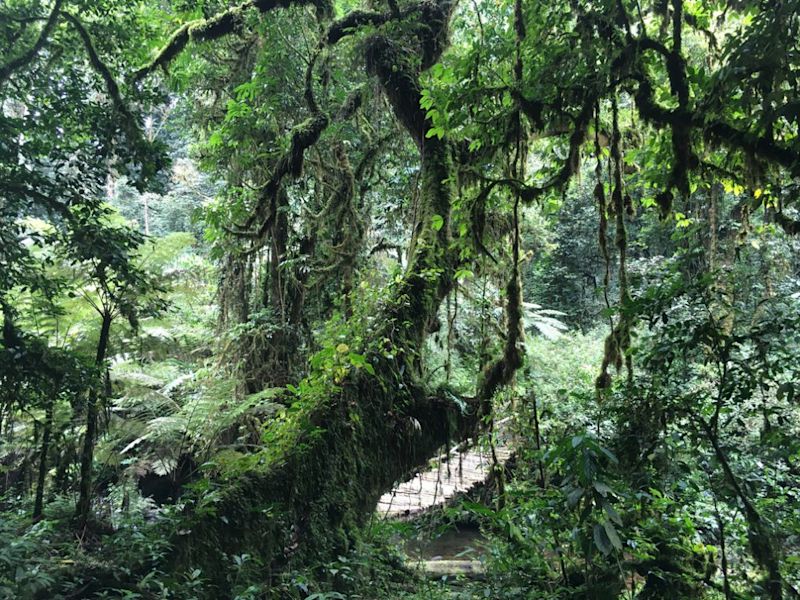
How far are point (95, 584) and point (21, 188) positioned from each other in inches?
96.9

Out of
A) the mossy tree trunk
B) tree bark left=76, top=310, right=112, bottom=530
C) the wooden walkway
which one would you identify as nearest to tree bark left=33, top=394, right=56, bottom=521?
tree bark left=76, top=310, right=112, bottom=530

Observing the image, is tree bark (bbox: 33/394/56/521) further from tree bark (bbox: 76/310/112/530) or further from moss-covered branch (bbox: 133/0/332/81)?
moss-covered branch (bbox: 133/0/332/81)

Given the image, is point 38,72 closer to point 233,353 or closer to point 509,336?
point 233,353

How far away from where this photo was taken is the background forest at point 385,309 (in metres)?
2.60

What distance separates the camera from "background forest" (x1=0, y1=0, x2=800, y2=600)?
2.60 meters

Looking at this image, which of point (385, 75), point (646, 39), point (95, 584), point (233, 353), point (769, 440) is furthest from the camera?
point (233, 353)

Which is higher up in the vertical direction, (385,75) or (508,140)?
(385,75)

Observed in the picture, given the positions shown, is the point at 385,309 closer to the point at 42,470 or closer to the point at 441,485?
the point at 441,485

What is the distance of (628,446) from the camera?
2.74m

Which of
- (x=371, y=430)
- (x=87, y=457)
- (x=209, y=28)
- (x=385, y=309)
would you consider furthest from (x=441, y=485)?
(x=209, y=28)

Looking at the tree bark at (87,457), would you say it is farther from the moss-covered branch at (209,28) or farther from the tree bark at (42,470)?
the moss-covered branch at (209,28)

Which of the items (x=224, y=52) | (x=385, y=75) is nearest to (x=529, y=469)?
(x=385, y=75)

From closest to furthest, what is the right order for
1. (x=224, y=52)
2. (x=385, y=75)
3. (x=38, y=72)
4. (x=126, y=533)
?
(x=126, y=533) → (x=38, y=72) → (x=385, y=75) → (x=224, y=52)

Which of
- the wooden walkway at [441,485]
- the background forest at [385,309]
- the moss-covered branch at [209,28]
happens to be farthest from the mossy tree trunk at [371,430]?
the wooden walkway at [441,485]
